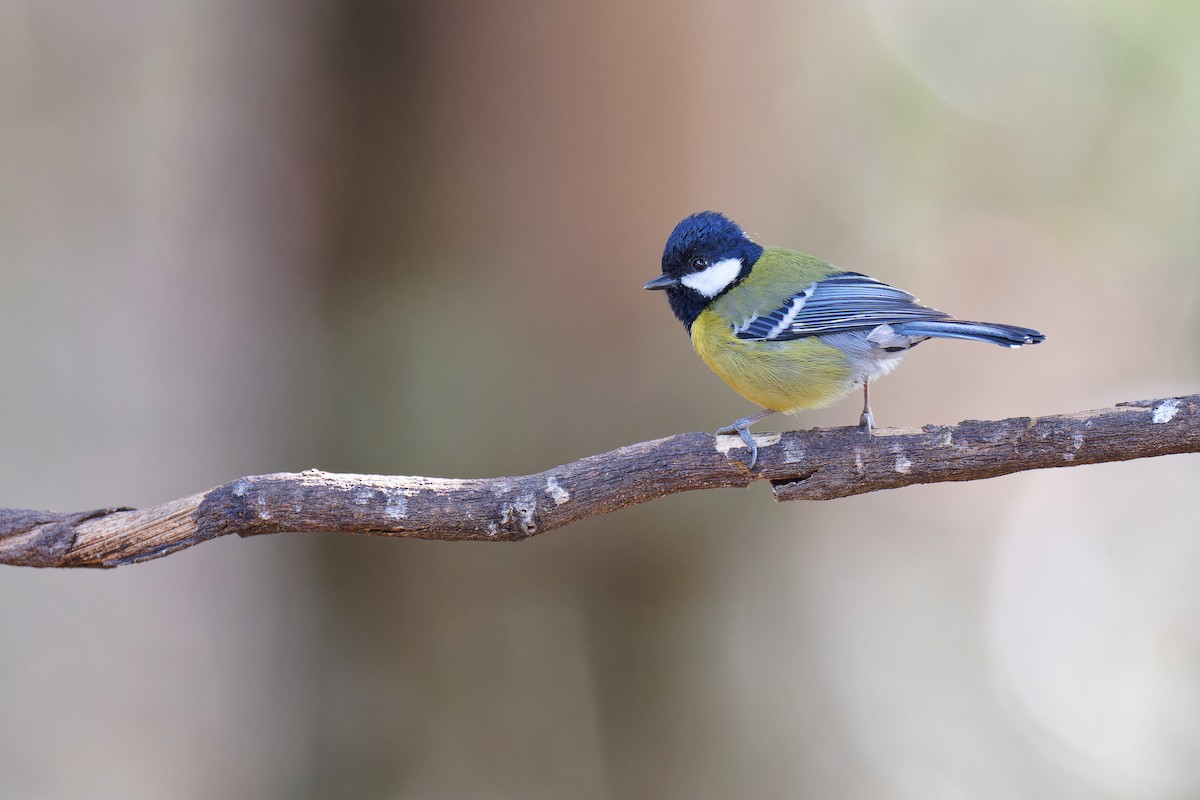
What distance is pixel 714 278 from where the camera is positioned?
2.98 m

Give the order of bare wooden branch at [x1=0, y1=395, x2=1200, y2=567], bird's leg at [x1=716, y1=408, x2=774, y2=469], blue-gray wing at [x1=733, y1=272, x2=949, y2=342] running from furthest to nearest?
blue-gray wing at [x1=733, y1=272, x2=949, y2=342], bird's leg at [x1=716, y1=408, x2=774, y2=469], bare wooden branch at [x1=0, y1=395, x2=1200, y2=567]

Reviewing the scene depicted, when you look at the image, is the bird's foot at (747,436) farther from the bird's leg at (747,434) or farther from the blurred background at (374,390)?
the blurred background at (374,390)

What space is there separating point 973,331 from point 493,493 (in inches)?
52.7

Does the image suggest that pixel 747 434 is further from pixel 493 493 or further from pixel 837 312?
pixel 493 493

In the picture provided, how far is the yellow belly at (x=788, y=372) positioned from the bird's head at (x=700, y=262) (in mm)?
277

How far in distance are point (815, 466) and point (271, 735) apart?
274 cm

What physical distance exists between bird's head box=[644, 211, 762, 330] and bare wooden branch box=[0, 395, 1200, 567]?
2.82 ft

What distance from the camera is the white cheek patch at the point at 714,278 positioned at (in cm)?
297

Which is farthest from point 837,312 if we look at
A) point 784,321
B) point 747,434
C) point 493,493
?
point 493,493

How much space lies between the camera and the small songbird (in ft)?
8.67

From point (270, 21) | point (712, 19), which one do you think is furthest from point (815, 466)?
point (270, 21)

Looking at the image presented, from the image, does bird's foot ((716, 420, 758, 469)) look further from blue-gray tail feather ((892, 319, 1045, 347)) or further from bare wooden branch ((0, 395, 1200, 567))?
blue-gray tail feather ((892, 319, 1045, 347))

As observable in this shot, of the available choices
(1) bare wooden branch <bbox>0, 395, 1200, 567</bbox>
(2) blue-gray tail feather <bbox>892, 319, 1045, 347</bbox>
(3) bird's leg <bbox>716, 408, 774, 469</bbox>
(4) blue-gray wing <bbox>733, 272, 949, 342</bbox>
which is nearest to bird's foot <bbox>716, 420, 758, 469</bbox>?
(3) bird's leg <bbox>716, 408, 774, 469</bbox>

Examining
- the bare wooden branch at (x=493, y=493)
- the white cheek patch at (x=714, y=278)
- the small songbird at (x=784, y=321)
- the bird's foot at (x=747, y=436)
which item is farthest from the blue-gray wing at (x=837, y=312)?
the bare wooden branch at (x=493, y=493)
